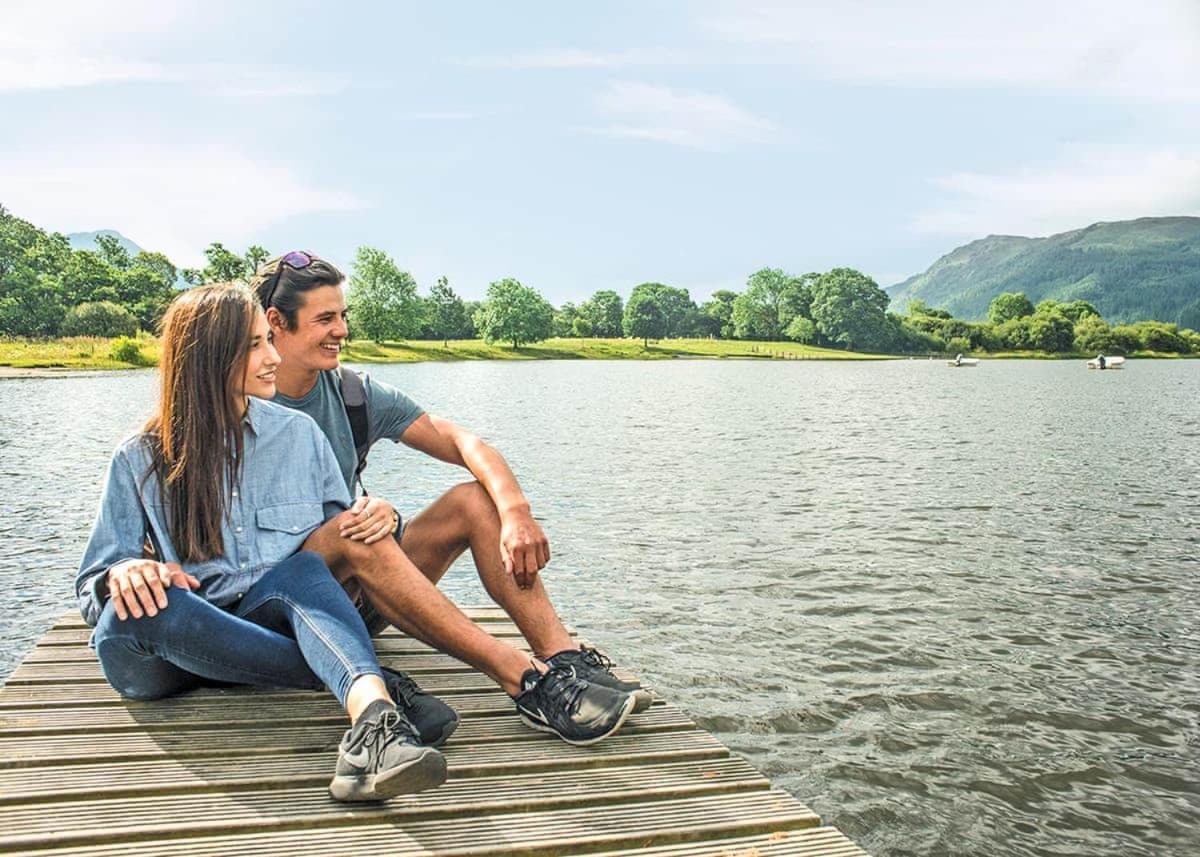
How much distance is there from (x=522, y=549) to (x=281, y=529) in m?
1.08

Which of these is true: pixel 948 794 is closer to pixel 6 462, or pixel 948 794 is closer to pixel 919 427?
pixel 6 462

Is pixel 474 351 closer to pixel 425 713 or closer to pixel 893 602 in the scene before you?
pixel 893 602

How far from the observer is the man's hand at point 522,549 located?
15.1 ft

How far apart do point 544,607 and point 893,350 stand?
560 ft

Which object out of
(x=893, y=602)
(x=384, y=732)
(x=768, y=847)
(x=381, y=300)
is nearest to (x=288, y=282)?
(x=384, y=732)

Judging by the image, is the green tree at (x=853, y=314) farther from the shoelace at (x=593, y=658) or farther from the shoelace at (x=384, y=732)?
the shoelace at (x=384, y=732)

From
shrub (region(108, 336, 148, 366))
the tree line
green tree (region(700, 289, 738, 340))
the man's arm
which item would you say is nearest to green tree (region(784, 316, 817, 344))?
the tree line

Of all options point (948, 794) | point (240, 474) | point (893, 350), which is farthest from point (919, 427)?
point (893, 350)

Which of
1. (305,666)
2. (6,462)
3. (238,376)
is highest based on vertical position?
(238,376)

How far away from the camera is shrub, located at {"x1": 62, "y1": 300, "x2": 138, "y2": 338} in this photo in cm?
8100

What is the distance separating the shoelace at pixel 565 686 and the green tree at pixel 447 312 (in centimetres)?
13769

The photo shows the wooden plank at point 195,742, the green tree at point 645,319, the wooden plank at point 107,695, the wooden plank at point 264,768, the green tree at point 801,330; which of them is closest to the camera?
the wooden plank at point 264,768

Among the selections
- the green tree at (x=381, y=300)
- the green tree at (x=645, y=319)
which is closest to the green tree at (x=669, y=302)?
the green tree at (x=645, y=319)

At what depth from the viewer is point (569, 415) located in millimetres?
40031
